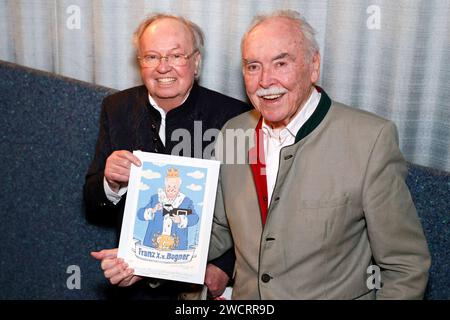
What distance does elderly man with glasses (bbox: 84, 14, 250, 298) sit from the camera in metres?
2.07

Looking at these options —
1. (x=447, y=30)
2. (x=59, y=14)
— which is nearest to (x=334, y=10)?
(x=447, y=30)

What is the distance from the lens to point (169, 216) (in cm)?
188

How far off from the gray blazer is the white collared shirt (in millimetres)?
41

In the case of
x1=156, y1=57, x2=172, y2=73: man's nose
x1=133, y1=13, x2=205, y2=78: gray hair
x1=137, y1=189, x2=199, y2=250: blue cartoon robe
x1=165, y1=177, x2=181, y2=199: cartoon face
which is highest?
x1=133, y1=13, x2=205, y2=78: gray hair

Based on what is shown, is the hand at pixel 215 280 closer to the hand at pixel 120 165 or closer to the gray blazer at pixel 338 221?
the gray blazer at pixel 338 221

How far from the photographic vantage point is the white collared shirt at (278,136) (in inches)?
73.3

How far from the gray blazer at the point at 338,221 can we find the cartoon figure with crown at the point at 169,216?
0.54 ft

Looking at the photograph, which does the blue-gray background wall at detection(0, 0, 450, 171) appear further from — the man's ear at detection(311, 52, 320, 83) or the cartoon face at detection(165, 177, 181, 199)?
the cartoon face at detection(165, 177, 181, 199)

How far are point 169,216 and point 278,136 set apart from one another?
0.39 metres

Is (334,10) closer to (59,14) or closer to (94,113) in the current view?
(94,113)

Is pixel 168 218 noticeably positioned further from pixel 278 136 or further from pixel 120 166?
pixel 278 136

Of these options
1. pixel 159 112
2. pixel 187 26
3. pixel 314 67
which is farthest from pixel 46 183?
pixel 314 67

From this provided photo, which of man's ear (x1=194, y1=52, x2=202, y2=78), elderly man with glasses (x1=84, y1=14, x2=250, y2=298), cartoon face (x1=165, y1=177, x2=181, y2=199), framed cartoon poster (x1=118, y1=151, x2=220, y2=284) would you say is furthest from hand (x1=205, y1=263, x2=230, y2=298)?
man's ear (x1=194, y1=52, x2=202, y2=78)

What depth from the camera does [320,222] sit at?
1.78 m
